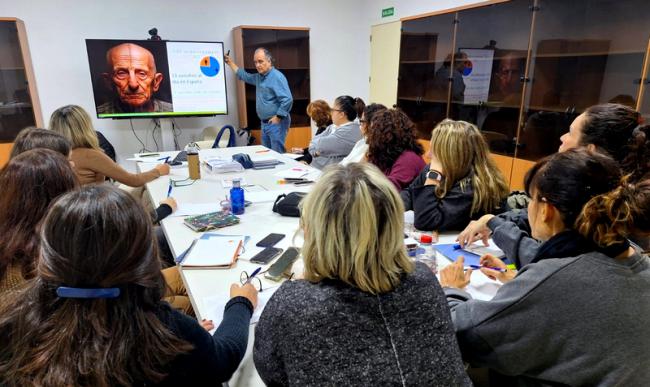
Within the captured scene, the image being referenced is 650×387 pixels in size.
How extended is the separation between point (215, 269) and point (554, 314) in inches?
44.8

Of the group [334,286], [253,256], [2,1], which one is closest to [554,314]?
[334,286]

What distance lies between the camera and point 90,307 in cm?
77

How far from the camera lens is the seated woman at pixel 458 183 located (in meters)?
1.84

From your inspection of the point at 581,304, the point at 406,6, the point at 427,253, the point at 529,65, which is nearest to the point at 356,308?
the point at 581,304

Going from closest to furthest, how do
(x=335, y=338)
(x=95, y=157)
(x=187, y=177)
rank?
1. (x=335, y=338)
2. (x=95, y=157)
3. (x=187, y=177)

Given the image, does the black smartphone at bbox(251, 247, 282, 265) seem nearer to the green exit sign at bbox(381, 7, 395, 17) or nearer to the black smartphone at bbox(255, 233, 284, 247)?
the black smartphone at bbox(255, 233, 284, 247)

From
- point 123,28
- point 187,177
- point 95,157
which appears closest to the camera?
point 95,157

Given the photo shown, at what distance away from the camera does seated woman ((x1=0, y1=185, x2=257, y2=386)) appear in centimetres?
74

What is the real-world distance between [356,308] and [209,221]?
1.32 m

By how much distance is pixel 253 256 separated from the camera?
1.64 meters

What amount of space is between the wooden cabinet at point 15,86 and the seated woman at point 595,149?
478 cm

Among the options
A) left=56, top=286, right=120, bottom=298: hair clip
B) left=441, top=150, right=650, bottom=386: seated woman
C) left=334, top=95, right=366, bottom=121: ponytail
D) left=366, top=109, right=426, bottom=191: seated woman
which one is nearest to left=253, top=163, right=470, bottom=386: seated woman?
left=441, top=150, right=650, bottom=386: seated woman

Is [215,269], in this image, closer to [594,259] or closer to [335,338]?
[335,338]

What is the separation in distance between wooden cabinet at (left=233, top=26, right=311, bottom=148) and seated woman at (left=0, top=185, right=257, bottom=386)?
4688 mm
